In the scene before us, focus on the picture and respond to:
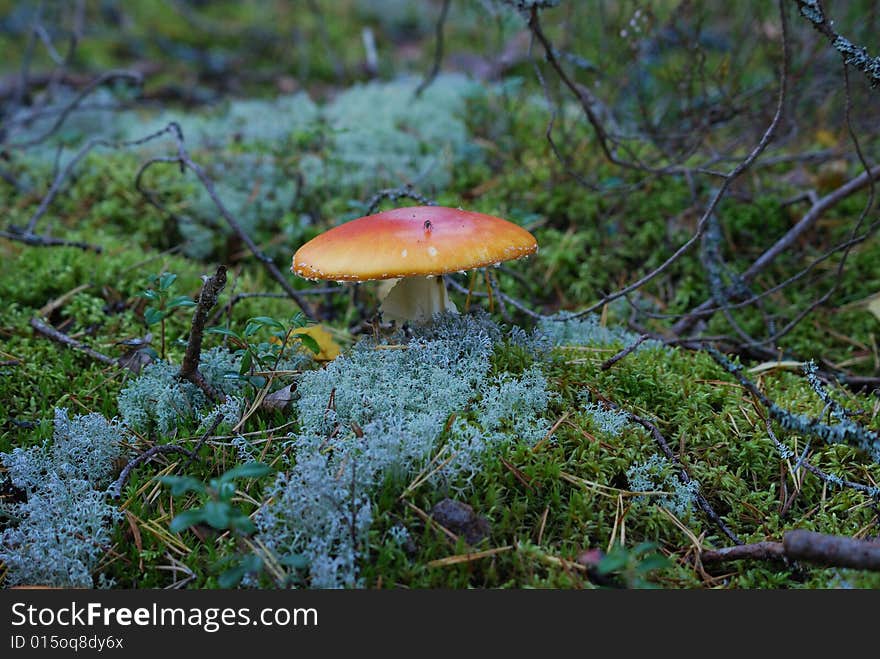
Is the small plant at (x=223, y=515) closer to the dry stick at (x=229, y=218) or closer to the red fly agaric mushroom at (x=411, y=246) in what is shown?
the red fly agaric mushroom at (x=411, y=246)

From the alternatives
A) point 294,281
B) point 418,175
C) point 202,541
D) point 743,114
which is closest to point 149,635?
point 202,541

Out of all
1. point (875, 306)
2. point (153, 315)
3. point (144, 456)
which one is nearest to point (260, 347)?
point (153, 315)

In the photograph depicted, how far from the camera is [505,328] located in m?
2.50

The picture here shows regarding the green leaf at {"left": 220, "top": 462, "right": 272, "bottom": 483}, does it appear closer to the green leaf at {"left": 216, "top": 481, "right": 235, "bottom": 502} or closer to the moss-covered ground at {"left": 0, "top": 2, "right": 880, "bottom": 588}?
the green leaf at {"left": 216, "top": 481, "right": 235, "bottom": 502}

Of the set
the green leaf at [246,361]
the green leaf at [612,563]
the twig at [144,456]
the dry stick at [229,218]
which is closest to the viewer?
the green leaf at [612,563]

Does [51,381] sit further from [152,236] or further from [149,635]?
[152,236]

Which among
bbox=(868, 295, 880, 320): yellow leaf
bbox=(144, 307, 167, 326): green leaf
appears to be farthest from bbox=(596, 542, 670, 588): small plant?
bbox=(868, 295, 880, 320): yellow leaf

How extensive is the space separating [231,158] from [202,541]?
331 centimetres

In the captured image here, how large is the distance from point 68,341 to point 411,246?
1637mm

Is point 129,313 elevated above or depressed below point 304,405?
above

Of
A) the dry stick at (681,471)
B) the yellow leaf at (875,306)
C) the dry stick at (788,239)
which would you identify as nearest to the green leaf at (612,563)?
the dry stick at (681,471)

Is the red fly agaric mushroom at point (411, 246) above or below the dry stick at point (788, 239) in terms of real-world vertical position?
below

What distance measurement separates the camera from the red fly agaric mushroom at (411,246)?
203cm

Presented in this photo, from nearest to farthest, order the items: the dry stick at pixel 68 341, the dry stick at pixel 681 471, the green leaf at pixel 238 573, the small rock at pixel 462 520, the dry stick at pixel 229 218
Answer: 1. the green leaf at pixel 238 573
2. the small rock at pixel 462 520
3. the dry stick at pixel 681 471
4. the dry stick at pixel 68 341
5. the dry stick at pixel 229 218
